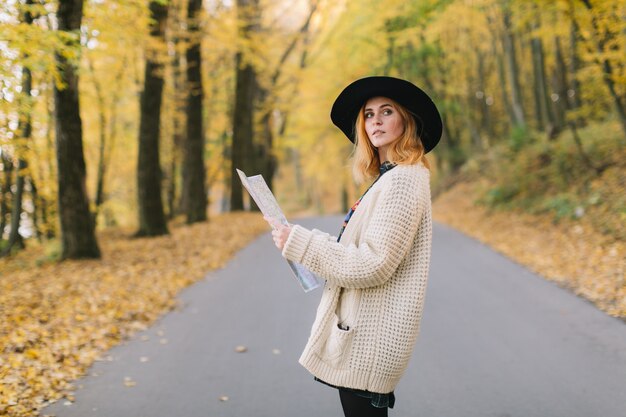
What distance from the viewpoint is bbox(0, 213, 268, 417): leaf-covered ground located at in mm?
4910

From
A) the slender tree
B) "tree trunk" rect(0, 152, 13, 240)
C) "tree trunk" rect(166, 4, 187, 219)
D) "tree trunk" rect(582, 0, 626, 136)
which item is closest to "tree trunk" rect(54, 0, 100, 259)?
"tree trunk" rect(0, 152, 13, 240)

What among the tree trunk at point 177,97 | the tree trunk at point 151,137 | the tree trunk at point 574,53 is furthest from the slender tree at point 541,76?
the tree trunk at point 177,97

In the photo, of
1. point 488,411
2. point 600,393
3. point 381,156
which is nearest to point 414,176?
point 381,156

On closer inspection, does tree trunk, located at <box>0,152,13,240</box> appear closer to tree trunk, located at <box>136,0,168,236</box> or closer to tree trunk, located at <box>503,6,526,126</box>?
tree trunk, located at <box>136,0,168,236</box>

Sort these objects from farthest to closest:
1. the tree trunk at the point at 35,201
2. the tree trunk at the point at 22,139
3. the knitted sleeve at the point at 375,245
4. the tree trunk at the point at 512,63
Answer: the tree trunk at the point at 512,63 → the tree trunk at the point at 35,201 → the tree trunk at the point at 22,139 → the knitted sleeve at the point at 375,245

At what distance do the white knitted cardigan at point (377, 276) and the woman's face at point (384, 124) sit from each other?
0.64ft

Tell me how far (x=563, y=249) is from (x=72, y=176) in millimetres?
10237

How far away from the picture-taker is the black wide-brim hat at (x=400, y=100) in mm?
2377

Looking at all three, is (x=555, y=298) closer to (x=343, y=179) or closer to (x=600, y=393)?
(x=600, y=393)

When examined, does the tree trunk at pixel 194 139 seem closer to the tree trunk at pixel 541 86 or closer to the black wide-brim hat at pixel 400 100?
the tree trunk at pixel 541 86

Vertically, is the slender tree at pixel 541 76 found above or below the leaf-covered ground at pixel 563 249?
above

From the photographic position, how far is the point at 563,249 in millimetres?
11070

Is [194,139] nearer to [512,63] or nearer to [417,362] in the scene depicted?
[512,63]

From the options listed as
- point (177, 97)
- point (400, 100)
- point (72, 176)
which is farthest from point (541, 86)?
point (400, 100)
